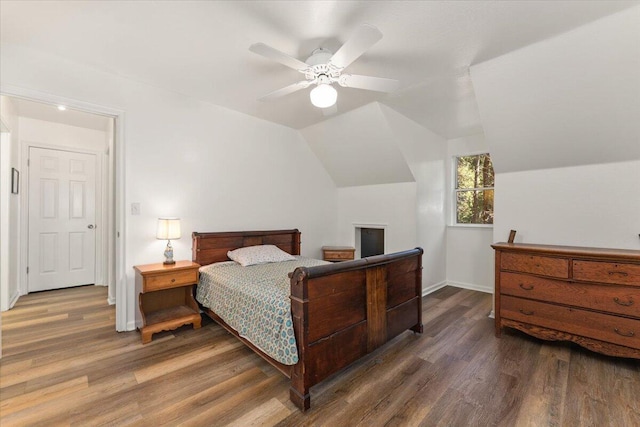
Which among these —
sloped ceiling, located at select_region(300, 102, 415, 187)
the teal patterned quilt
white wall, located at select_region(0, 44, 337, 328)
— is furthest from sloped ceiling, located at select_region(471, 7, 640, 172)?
white wall, located at select_region(0, 44, 337, 328)

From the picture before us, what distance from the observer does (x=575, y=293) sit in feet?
7.82

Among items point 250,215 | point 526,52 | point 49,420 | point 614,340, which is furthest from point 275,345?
point 526,52

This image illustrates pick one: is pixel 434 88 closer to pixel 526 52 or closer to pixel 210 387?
pixel 526 52

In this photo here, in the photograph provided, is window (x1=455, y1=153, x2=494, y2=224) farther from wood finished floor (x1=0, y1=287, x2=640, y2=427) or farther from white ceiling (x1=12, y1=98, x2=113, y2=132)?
white ceiling (x1=12, y1=98, x2=113, y2=132)

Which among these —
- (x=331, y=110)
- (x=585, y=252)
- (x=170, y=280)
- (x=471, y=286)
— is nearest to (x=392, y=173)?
(x=331, y=110)

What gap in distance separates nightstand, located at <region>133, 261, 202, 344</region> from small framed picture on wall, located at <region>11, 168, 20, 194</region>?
2189 mm

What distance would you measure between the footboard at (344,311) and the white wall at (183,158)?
1994 mm

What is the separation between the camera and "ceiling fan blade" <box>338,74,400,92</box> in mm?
2098

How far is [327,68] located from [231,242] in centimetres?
228

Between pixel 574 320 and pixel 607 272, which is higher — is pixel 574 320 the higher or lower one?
the lower one

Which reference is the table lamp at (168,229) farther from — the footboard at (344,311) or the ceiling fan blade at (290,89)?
the footboard at (344,311)

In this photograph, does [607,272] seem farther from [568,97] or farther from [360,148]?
[360,148]

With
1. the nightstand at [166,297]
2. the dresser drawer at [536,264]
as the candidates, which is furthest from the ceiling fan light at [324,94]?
the dresser drawer at [536,264]

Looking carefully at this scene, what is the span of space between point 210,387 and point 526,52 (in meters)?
3.41
